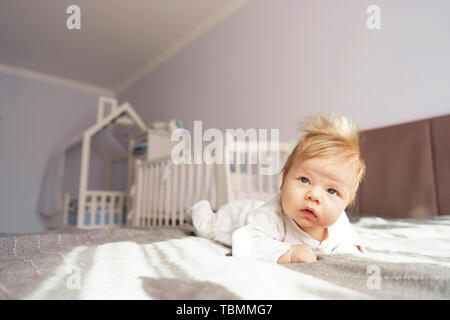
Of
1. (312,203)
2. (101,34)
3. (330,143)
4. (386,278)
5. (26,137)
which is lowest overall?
(386,278)

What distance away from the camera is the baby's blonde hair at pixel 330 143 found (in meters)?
0.65

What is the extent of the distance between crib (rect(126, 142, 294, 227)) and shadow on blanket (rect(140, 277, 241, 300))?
1.10 meters

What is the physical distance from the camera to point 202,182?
2.23 metres

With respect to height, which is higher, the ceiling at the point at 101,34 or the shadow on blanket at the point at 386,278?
the ceiling at the point at 101,34

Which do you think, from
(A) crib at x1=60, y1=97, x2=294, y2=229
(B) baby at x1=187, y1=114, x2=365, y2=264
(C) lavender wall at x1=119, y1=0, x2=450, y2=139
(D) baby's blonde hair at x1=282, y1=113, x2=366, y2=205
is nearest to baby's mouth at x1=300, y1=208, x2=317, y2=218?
(B) baby at x1=187, y1=114, x2=365, y2=264

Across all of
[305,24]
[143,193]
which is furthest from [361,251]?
[143,193]

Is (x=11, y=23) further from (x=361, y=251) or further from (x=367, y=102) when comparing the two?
(x=361, y=251)

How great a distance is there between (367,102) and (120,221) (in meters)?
2.48

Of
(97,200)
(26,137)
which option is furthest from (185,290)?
(26,137)

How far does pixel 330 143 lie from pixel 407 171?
1.03 meters

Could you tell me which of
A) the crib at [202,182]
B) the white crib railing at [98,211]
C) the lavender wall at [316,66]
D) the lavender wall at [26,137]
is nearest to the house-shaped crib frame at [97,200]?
the white crib railing at [98,211]

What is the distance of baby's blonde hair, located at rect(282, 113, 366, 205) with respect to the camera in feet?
2.12

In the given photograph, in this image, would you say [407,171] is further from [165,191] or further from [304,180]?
[165,191]

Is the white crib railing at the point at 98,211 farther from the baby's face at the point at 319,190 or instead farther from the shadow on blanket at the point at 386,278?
the shadow on blanket at the point at 386,278
